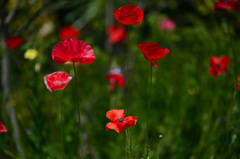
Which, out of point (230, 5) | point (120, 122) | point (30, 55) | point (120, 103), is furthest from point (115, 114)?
point (120, 103)

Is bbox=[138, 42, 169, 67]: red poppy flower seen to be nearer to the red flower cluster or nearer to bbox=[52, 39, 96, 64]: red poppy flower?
bbox=[52, 39, 96, 64]: red poppy flower

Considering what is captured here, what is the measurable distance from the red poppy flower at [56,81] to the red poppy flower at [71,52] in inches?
1.5

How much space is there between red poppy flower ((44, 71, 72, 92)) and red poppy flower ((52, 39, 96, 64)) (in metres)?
0.04

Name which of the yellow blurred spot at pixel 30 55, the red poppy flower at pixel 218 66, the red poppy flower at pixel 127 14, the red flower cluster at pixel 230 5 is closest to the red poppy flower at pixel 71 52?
the red poppy flower at pixel 127 14

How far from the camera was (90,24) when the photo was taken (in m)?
5.90

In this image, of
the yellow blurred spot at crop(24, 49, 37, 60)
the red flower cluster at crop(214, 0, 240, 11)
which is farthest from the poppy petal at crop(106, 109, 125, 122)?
the yellow blurred spot at crop(24, 49, 37, 60)

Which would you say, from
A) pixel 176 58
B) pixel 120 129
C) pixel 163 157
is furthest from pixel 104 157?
pixel 176 58

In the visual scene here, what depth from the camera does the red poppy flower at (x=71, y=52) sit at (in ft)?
2.31

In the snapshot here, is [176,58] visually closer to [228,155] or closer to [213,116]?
[213,116]

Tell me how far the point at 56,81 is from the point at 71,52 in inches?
3.2

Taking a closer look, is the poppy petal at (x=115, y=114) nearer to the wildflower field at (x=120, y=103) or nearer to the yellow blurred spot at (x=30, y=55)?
the wildflower field at (x=120, y=103)

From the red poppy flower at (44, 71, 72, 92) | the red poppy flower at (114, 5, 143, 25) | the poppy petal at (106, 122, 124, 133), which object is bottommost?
the poppy petal at (106, 122, 124, 133)

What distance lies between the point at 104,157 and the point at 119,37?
1152mm

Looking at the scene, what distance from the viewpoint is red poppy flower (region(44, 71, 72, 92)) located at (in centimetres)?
68
